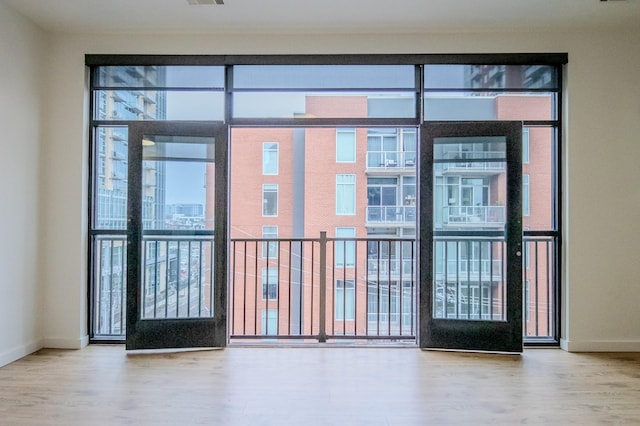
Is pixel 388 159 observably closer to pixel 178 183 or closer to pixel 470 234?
pixel 470 234

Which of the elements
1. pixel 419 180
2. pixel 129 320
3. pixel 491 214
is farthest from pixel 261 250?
pixel 491 214

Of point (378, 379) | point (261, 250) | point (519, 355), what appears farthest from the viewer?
point (261, 250)

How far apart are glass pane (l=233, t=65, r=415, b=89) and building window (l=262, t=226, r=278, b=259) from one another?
1.53 meters

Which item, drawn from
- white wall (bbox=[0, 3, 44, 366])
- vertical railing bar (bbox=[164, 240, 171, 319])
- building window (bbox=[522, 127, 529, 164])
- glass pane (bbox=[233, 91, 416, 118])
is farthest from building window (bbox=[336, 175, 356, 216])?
white wall (bbox=[0, 3, 44, 366])

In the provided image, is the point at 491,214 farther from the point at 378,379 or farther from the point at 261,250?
the point at 261,250

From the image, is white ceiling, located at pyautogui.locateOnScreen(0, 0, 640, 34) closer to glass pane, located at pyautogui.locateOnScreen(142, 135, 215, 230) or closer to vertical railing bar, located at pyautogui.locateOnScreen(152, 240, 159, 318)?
glass pane, located at pyautogui.locateOnScreen(142, 135, 215, 230)

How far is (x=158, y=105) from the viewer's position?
3957 millimetres

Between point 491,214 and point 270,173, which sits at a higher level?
point 270,173

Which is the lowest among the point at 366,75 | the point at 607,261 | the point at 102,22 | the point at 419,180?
the point at 607,261

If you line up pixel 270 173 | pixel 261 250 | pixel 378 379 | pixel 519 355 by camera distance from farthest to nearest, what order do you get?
1. pixel 270 173
2. pixel 261 250
3. pixel 519 355
4. pixel 378 379

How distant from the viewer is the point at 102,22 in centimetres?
369

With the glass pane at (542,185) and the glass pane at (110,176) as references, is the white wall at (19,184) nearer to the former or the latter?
the glass pane at (110,176)

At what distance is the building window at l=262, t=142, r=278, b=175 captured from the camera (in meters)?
5.55

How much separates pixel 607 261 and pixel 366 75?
8.76ft
